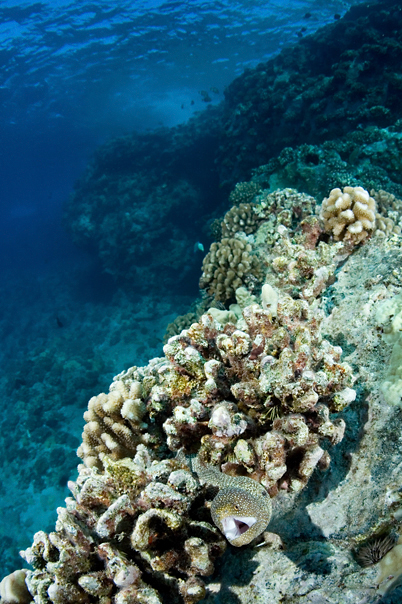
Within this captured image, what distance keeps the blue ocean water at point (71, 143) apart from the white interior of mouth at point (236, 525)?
11702 millimetres

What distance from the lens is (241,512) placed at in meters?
1.66

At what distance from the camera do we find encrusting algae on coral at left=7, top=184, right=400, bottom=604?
1730mm

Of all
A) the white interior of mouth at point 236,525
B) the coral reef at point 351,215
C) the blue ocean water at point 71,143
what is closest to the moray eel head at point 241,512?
the white interior of mouth at point 236,525

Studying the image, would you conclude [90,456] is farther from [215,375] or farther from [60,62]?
[60,62]

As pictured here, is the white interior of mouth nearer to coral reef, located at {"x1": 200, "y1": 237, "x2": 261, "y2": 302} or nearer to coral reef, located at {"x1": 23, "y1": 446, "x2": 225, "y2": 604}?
coral reef, located at {"x1": 23, "y1": 446, "x2": 225, "y2": 604}

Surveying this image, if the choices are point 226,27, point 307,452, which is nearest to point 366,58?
point 307,452

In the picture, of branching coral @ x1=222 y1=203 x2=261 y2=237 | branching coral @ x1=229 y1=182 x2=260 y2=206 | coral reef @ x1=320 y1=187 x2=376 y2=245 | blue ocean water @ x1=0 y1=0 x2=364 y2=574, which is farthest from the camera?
blue ocean water @ x1=0 y1=0 x2=364 y2=574

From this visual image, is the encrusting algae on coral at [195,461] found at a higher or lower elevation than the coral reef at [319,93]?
lower

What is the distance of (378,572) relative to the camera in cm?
159

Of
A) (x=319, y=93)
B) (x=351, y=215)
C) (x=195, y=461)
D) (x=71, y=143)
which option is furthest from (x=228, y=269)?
(x=71, y=143)

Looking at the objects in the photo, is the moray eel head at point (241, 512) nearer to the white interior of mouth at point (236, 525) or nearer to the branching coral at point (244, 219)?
the white interior of mouth at point (236, 525)

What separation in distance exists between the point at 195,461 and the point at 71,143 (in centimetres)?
7374

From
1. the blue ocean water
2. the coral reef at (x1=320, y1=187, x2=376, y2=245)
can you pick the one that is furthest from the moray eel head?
the blue ocean water

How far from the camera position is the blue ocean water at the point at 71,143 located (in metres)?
12.8
